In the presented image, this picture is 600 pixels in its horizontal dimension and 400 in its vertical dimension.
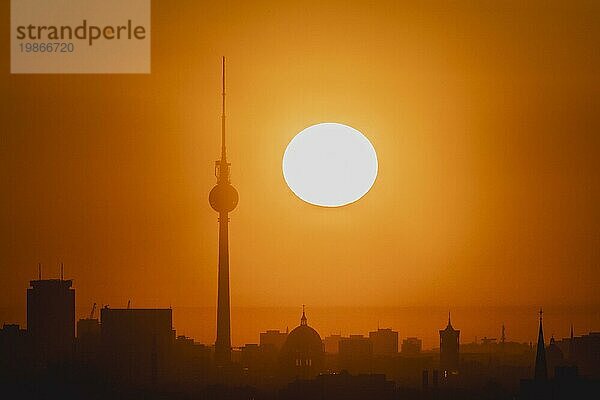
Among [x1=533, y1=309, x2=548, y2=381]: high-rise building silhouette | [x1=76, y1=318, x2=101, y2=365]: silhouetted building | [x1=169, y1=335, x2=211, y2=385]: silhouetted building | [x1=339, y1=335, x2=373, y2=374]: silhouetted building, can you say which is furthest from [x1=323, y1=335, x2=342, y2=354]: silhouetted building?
[x1=533, y1=309, x2=548, y2=381]: high-rise building silhouette

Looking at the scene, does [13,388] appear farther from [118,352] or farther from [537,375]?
[537,375]

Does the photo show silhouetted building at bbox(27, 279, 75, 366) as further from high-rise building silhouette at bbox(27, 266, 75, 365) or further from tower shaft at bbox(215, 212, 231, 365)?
tower shaft at bbox(215, 212, 231, 365)

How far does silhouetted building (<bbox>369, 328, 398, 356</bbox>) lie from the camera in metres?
105

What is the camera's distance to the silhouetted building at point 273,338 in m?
104

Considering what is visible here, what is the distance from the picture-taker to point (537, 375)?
80.3 m

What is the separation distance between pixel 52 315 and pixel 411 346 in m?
24.9

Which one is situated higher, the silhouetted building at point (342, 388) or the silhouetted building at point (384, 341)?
the silhouetted building at point (384, 341)

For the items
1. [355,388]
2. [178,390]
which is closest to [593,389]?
[355,388]

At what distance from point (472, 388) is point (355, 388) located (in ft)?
25.6

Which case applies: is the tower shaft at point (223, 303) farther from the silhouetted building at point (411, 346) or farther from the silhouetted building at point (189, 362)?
the silhouetted building at point (411, 346)

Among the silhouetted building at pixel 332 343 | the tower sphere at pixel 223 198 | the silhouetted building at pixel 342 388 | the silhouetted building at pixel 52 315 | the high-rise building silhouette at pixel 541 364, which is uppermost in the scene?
the tower sphere at pixel 223 198

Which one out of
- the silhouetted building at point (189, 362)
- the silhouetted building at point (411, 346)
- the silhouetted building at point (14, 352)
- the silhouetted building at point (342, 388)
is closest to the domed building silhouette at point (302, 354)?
the silhouetted building at point (189, 362)

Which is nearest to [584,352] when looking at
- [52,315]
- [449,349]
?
[449,349]

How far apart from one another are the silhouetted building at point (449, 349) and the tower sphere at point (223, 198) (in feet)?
52.4
